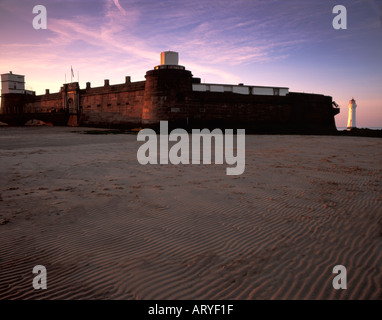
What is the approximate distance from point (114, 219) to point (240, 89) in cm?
2716

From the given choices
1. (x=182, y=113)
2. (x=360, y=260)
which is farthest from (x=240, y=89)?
(x=360, y=260)

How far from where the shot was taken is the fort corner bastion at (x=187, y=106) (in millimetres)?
23688

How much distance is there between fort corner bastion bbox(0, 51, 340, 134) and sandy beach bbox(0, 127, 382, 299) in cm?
1887

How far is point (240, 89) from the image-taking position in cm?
2834

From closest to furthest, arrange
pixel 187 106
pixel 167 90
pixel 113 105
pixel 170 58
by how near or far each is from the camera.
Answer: pixel 167 90 → pixel 170 58 → pixel 187 106 → pixel 113 105

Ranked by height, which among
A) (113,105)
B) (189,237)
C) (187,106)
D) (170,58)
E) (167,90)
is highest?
(170,58)

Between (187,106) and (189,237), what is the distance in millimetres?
21919

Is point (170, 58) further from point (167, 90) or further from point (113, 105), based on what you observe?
point (113, 105)

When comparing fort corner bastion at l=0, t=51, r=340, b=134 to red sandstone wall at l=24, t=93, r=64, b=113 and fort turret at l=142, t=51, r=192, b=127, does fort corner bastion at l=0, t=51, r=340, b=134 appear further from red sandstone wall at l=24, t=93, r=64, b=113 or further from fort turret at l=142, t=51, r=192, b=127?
red sandstone wall at l=24, t=93, r=64, b=113

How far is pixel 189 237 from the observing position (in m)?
3.20

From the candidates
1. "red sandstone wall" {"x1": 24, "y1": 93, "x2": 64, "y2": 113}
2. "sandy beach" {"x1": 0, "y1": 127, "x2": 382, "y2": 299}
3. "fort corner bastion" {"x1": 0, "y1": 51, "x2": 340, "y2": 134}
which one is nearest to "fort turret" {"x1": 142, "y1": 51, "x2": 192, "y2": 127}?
"fort corner bastion" {"x1": 0, "y1": 51, "x2": 340, "y2": 134}

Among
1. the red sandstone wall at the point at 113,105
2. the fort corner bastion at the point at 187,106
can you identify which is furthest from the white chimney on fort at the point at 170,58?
the red sandstone wall at the point at 113,105

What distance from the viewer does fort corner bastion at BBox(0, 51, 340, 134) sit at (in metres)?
23.7

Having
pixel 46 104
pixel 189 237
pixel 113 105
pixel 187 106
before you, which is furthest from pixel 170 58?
pixel 46 104
